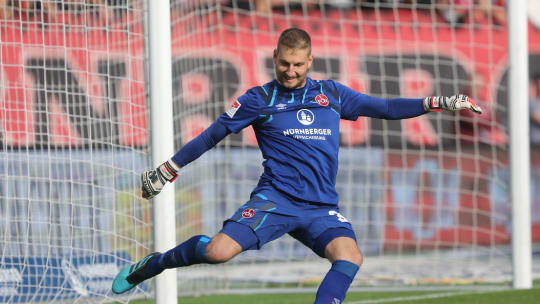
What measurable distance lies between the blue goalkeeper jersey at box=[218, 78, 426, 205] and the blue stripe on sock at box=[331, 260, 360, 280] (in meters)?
0.40

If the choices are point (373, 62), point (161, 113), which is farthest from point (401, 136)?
point (161, 113)

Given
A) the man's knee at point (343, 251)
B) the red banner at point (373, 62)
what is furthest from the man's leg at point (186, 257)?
the red banner at point (373, 62)

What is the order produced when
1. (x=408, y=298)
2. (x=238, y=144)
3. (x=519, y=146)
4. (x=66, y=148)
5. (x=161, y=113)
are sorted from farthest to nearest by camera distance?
(x=238, y=144) < (x=66, y=148) < (x=519, y=146) < (x=408, y=298) < (x=161, y=113)

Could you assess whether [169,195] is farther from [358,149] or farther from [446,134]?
[446,134]

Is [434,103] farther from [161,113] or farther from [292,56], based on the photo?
[161,113]

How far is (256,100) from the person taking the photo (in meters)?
4.81

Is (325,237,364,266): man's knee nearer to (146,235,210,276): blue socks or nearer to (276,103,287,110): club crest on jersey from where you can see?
(146,235,210,276): blue socks

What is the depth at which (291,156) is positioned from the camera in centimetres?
478

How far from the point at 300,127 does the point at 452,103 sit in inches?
32.2

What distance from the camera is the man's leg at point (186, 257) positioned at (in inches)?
181

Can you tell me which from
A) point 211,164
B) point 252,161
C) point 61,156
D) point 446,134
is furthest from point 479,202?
point 61,156

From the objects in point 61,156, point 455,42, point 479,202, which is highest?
point 455,42

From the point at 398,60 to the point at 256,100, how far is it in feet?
16.5

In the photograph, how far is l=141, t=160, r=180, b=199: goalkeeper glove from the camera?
4.80 m
